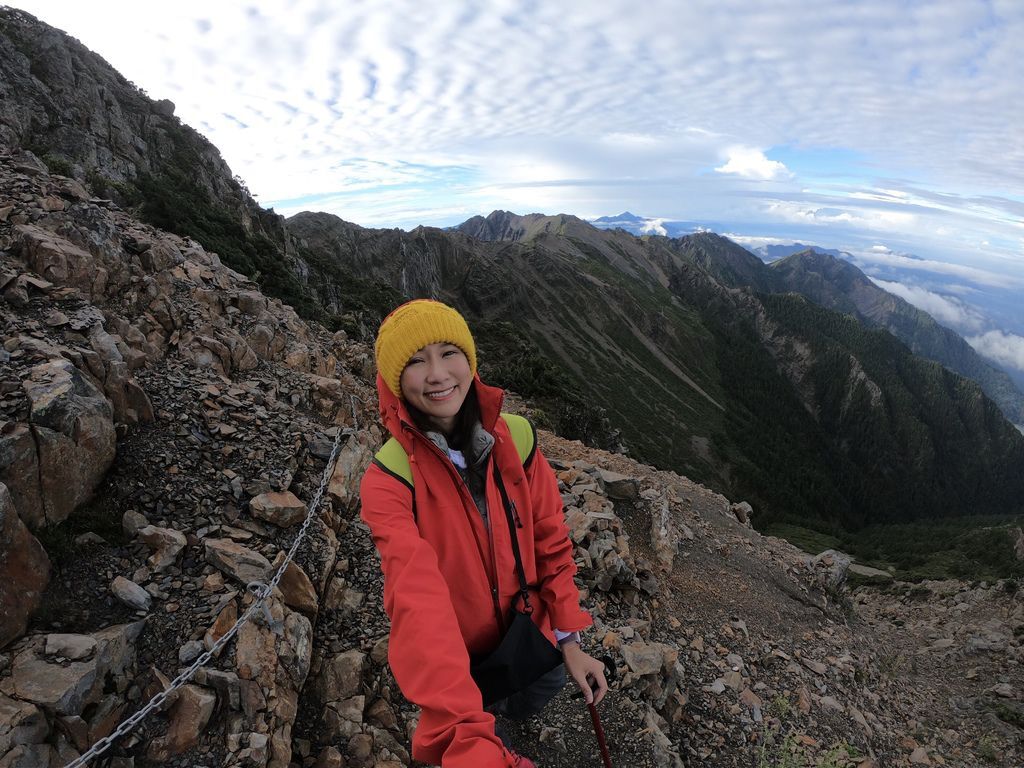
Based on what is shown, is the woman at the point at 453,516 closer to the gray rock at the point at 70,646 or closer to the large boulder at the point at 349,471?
the gray rock at the point at 70,646

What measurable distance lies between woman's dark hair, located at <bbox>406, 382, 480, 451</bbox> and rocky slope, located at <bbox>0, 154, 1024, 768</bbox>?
2.15 m

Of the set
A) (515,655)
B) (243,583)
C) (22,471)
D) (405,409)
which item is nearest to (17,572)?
(22,471)

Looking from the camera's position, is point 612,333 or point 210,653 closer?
point 210,653

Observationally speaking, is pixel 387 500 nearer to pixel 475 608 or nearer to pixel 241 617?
pixel 475 608

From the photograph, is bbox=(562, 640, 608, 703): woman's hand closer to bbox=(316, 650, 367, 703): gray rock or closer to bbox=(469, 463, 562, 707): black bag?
bbox=(469, 463, 562, 707): black bag

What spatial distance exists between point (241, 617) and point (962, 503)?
605 feet

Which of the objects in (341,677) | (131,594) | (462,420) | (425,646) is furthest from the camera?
(341,677)

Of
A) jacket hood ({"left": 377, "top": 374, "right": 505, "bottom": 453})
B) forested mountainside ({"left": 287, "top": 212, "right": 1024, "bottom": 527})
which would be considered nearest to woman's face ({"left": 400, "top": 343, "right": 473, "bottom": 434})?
jacket hood ({"left": 377, "top": 374, "right": 505, "bottom": 453})

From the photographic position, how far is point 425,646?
7.55ft

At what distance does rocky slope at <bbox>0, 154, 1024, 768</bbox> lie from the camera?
4293mm

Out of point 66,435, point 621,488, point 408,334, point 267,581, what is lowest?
point 621,488

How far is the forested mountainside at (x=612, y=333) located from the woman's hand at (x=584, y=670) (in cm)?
Answer: 1936

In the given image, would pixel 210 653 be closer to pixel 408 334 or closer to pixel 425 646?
pixel 425 646

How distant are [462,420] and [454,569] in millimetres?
931
